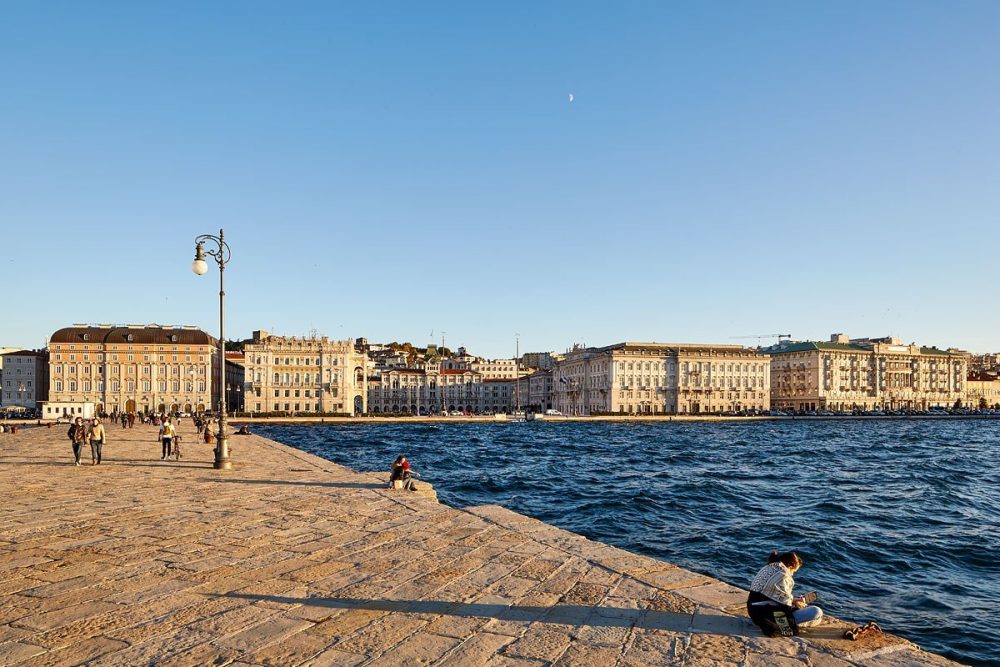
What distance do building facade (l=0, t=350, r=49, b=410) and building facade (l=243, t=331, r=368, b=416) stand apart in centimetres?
3496

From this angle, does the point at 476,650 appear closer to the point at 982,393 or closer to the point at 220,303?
the point at 220,303

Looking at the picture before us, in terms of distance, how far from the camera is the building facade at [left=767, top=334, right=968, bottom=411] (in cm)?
14975

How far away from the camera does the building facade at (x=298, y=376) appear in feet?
381

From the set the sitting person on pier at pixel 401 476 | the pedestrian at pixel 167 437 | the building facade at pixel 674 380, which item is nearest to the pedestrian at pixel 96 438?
the pedestrian at pixel 167 437

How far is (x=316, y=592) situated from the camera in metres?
6.95

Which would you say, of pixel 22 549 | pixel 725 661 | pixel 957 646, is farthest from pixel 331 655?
pixel 957 646

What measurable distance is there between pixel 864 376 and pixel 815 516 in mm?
149987

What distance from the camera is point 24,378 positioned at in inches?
4702

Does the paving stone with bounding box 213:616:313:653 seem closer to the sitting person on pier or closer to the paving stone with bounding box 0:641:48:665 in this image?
the paving stone with bounding box 0:641:48:665

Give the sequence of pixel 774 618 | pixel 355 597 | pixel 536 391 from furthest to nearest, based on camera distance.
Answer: pixel 536 391
pixel 355 597
pixel 774 618

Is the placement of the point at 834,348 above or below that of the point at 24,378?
above

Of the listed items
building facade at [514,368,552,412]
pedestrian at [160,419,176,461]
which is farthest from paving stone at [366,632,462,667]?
building facade at [514,368,552,412]

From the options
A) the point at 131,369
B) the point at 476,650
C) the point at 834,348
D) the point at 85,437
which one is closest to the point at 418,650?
the point at 476,650

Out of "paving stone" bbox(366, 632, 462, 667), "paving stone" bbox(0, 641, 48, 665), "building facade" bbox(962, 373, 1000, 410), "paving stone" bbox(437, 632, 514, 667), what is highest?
"paving stone" bbox(0, 641, 48, 665)
